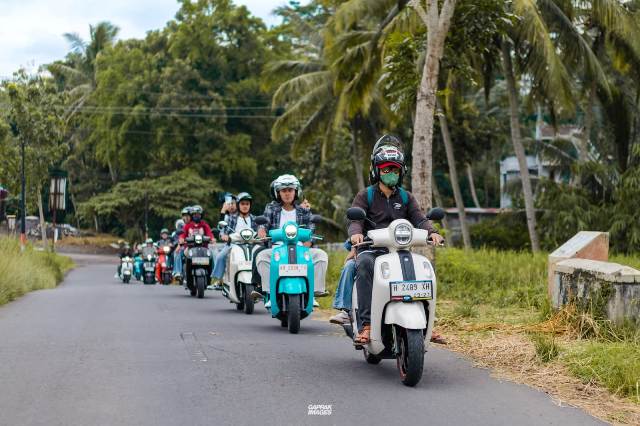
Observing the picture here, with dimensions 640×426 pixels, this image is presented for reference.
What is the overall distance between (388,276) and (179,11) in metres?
48.4

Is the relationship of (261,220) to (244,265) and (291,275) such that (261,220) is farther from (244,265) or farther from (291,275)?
(244,265)

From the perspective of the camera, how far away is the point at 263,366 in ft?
26.7

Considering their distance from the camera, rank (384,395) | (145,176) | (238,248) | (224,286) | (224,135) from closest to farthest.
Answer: (384,395), (238,248), (224,286), (224,135), (145,176)

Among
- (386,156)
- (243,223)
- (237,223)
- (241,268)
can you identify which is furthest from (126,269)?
(386,156)

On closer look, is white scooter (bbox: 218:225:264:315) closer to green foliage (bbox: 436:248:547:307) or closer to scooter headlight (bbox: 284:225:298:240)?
scooter headlight (bbox: 284:225:298:240)

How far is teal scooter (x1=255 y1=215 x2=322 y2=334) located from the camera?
10930mm

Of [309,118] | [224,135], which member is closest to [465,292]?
[309,118]

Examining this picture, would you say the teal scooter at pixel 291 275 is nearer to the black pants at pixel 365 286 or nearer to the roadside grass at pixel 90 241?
the black pants at pixel 365 286

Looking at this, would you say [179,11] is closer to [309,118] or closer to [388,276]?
[309,118]

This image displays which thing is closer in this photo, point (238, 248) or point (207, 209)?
point (238, 248)

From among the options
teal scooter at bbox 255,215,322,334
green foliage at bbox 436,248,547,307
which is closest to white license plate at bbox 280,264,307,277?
teal scooter at bbox 255,215,322,334

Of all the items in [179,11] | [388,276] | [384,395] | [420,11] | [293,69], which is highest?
[179,11]

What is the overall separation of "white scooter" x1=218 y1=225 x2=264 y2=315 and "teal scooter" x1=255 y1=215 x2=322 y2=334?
7.46 feet

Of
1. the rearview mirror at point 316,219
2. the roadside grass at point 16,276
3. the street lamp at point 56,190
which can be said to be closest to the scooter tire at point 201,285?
the roadside grass at point 16,276
